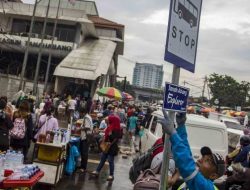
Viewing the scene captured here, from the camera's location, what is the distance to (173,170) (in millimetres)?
5789

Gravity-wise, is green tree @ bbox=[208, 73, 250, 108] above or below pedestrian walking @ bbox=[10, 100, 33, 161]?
above

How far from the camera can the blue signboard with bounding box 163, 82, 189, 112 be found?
11.8 ft

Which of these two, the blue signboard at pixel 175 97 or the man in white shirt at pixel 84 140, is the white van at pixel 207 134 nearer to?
the man in white shirt at pixel 84 140

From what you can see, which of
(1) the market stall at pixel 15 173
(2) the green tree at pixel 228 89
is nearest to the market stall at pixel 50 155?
(1) the market stall at pixel 15 173

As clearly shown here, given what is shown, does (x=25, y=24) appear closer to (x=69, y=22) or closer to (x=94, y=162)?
(x=69, y=22)

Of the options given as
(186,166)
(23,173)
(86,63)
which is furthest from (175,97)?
(86,63)

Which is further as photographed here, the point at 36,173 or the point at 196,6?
the point at 36,173

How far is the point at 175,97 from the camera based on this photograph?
372 centimetres

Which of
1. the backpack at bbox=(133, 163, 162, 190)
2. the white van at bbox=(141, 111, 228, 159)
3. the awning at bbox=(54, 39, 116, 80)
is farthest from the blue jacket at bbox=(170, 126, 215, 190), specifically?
the awning at bbox=(54, 39, 116, 80)

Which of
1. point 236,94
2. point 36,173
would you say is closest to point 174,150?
point 36,173

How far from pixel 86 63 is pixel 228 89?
126 feet

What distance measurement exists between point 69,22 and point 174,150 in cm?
4869

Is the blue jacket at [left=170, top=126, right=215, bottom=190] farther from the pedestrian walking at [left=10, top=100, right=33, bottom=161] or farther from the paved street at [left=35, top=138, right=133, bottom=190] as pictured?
the paved street at [left=35, top=138, right=133, bottom=190]

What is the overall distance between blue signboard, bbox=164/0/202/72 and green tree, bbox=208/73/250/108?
7431cm
